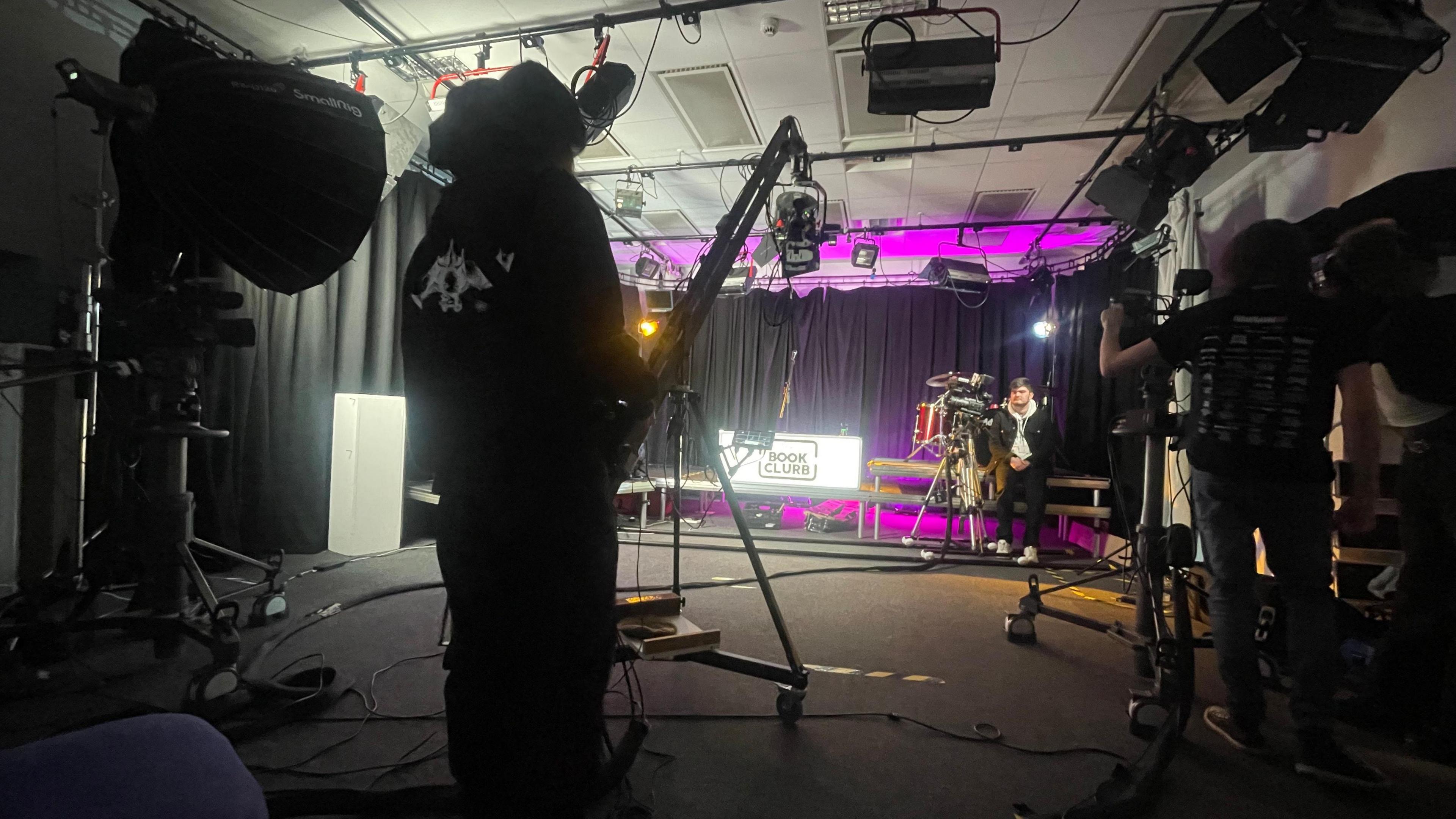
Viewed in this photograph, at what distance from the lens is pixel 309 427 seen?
3.99 metres

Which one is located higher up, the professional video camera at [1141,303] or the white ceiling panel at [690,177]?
the white ceiling panel at [690,177]

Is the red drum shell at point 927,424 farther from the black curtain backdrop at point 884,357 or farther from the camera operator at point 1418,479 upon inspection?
the camera operator at point 1418,479

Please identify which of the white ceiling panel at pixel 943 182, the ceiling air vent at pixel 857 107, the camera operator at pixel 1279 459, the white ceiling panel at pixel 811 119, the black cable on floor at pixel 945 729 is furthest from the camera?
the white ceiling panel at pixel 943 182

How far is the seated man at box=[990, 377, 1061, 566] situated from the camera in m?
5.14

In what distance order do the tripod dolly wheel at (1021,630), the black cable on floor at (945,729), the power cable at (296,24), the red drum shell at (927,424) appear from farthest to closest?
the red drum shell at (927,424) → the power cable at (296,24) → the tripod dolly wheel at (1021,630) → the black cable on floor at (945,729)

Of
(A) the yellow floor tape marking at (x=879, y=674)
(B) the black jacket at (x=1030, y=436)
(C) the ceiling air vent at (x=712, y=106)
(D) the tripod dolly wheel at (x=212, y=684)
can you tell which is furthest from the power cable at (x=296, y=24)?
(B) the black jacket at (x=1030, y=436)

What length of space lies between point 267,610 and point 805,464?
14.6 feet

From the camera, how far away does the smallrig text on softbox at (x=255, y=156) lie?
1.65m

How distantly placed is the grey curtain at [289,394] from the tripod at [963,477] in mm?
4441

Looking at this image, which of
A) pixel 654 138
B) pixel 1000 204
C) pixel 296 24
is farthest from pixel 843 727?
pixel 1000 204

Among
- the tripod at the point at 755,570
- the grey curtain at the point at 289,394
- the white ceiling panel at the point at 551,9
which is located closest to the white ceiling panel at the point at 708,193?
the white ceiling panel at the point at 551,9

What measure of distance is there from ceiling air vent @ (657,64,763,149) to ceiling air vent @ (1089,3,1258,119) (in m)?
2.45

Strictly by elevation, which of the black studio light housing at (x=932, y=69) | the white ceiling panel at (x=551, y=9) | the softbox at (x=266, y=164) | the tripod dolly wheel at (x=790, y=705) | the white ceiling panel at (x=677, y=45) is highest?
the white ceiling panel at (x=551, y=9)

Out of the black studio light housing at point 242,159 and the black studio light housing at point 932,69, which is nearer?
the black studio light housing at point 242,159
